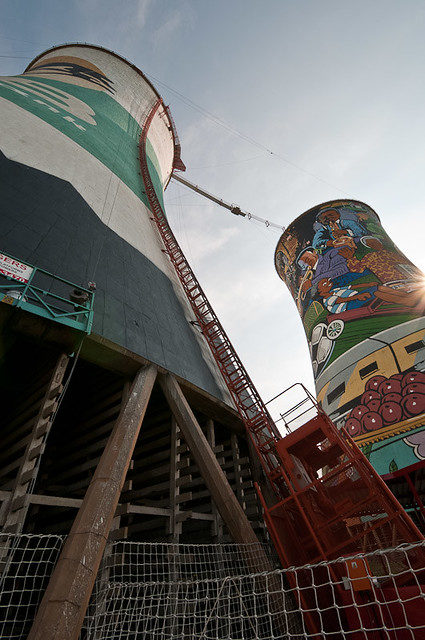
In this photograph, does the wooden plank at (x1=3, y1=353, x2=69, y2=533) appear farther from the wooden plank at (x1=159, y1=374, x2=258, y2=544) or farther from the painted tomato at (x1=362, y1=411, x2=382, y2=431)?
the painted tomato at (x1=362, y1=411, x2=382, y2=431)

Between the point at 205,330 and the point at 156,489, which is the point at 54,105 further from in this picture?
the point at 156,489

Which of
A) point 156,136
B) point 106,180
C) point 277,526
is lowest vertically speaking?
point 277,526

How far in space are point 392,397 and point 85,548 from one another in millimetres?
12124

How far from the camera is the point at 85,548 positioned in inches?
157

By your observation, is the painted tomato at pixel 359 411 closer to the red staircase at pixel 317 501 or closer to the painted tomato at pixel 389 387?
the painted tomato at pixel 389 387

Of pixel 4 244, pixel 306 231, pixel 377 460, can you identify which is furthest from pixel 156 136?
pixel 377 460

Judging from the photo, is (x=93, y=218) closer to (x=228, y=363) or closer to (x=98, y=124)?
(x=228, y=363)

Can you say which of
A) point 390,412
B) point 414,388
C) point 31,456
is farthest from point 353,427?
point 31,456

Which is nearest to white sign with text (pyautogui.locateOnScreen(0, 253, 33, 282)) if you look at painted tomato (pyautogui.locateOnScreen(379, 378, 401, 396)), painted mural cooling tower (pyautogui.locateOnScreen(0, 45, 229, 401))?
painted mural cooling tower (pyautogui.locateOnScreen(0, 45, 229, 401))

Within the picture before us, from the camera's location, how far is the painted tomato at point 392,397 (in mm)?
12523

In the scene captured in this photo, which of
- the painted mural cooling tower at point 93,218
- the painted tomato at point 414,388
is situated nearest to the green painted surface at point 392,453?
the painted tomato at point 414,388

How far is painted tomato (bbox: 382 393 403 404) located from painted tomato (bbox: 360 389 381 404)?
0.26 metres

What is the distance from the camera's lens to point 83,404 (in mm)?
8180

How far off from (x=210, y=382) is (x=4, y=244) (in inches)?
219
